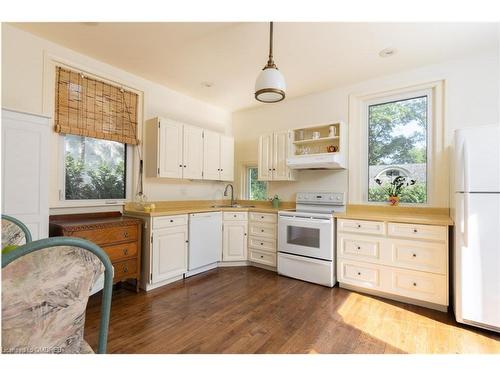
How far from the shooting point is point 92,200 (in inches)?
119

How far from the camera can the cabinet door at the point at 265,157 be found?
406cm

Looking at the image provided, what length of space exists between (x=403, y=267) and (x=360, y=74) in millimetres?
2409

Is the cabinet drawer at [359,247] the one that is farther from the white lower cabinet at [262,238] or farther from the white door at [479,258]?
the white lower cabinet at [262,238]

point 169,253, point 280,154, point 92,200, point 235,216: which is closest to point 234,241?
point 235,216

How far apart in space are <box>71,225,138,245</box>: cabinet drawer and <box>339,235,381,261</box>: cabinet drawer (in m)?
2.45

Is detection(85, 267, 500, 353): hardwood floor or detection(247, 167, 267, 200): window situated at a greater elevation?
detection(247, 167, 267, 200): window

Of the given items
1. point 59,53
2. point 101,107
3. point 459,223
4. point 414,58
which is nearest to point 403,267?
point 459,223

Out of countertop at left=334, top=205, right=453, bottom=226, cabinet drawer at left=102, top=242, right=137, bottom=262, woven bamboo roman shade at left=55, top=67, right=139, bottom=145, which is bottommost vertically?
cabinet drawer at left=102, top=242, right=137, bottom=262

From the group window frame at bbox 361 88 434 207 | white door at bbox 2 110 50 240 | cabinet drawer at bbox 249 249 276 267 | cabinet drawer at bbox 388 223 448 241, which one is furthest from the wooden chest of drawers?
window frame at bbox 361 88 434 207

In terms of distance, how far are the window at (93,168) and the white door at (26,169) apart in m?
0.64

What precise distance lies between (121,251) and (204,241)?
1098 millimetres

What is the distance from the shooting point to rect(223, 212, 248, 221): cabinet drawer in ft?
12.7

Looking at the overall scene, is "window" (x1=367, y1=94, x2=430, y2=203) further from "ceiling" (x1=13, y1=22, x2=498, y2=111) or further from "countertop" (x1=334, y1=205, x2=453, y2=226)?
"ceiling" (x1=13, y1=22, x2=498, y2=111)

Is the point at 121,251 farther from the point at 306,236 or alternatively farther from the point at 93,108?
→ the point at 306,236
